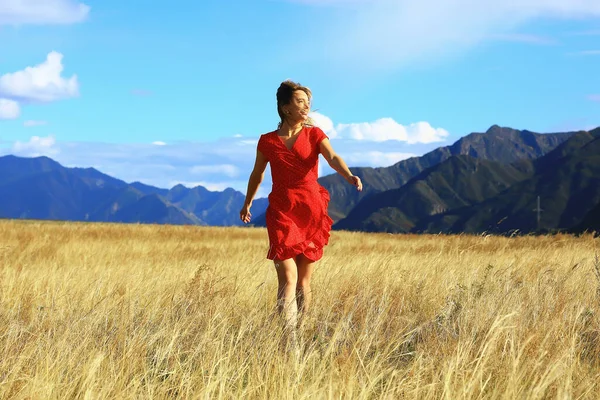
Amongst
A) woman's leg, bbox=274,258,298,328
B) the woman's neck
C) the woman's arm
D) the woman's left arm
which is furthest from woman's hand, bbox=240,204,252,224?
the woman's left arm

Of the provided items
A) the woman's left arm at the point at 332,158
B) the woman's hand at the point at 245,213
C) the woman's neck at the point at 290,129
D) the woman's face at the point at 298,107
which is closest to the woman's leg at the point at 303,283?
the woman's hand at the point at 245,213

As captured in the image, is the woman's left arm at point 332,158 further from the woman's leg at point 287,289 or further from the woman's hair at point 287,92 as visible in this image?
the woman's leg at point 287,289

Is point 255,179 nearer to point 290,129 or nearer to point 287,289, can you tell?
point 290,129

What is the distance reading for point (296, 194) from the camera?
5621 millimetres

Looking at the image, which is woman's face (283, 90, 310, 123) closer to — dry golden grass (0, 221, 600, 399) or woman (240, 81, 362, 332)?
woman (240, 81, 362, 332)

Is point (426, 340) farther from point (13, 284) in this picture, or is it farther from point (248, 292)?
point (13, 284)

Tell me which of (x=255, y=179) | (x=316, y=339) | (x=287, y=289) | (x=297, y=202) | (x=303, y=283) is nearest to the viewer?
(x=316, y=339)

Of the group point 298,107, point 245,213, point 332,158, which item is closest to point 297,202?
point 332,158

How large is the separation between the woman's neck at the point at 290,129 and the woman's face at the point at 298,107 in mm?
67

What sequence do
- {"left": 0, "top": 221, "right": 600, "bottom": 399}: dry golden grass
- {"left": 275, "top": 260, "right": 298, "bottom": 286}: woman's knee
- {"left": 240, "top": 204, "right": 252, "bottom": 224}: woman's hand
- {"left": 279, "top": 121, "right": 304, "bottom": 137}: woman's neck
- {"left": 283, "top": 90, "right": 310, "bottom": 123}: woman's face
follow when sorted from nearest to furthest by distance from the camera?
{"left": 0, "top": 221, "right": 600, "bottom": 399}: dry golden grass → {"left": 275, "top": 260, "right": 298, "bottom": 286}: woman's knee → {"left": 283, "top": 90, "right": 310, "bottom": 123}: woman's face → {"left": 279, "top": 121, "right": 304, "bottom": 137}: woman's neck → {"left": 240, "top": 204, "right": 252, "bottom": 224}: woman's hand

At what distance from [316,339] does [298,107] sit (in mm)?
2035

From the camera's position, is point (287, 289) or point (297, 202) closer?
point (287, 289)

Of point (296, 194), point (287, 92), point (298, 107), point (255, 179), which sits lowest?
point (296, 194)

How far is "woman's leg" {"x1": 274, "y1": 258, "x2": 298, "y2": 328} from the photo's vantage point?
17.3ft
